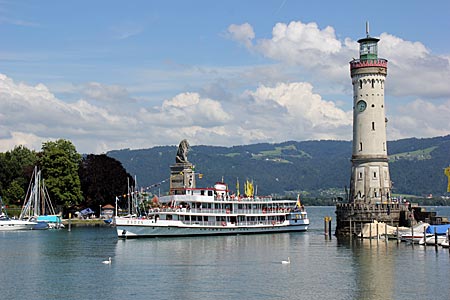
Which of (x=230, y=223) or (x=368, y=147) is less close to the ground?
(x=368, y=147)

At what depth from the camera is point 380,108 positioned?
86125 mm

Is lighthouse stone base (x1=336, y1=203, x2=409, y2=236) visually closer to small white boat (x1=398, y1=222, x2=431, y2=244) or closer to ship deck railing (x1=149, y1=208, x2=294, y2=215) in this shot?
→ small white boat (x1=398, y1=222, x2=431, y2=244)

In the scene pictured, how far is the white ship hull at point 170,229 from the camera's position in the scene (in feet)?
289

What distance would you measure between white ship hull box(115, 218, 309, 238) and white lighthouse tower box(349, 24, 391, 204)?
20.2 metres

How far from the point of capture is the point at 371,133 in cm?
8588

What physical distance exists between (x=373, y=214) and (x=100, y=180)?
67.6 metres

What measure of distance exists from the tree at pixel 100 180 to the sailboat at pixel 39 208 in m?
9.60

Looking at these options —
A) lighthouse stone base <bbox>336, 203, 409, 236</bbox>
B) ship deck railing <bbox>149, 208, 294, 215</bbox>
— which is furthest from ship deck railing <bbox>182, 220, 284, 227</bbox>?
lighthouse stone base <bbox>336, 203, 409, 236</bbox>

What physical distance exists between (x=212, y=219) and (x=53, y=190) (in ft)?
144

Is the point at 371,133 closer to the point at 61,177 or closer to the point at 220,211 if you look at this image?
the point at 220,211

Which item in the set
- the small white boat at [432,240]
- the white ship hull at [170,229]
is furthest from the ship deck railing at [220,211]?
the small white boat at [432,240]

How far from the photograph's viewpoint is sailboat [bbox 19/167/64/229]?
118 m

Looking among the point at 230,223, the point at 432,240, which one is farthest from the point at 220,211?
the point at 432,240

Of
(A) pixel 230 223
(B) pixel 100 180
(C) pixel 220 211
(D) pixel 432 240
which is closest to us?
(D) pixel 432 240
